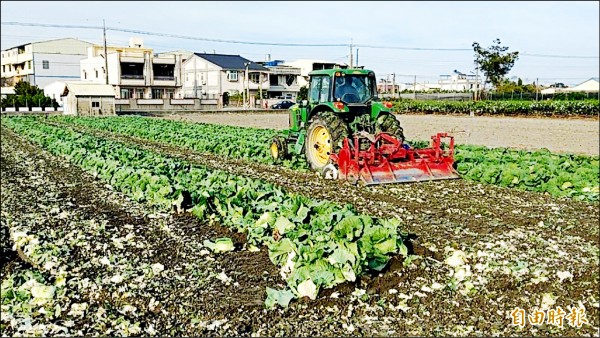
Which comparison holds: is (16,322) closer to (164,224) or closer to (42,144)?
(164,224)

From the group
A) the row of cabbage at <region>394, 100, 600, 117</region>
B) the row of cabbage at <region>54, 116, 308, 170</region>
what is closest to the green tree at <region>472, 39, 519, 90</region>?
the row of cabbage at <region>394, 100, 600, 117</region>

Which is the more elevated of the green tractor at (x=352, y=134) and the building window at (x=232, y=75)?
the building window at (x=232, y=75)

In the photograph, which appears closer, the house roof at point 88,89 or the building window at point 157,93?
the house roof at point 88,89

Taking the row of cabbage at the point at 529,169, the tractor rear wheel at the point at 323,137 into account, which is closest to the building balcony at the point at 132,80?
the row of cabbage at the point at 529,169

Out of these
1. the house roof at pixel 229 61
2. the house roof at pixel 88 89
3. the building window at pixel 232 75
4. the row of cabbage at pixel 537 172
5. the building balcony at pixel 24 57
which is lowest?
the row of cabbage at pixel 537 172

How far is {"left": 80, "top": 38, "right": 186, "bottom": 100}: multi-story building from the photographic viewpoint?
64.7 meters

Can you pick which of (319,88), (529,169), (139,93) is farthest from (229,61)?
(529,169)

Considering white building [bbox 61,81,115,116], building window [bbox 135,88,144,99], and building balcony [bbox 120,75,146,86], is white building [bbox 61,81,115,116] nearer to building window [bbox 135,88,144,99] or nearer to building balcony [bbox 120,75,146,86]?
building balcony [bbox 120,75,146,86]

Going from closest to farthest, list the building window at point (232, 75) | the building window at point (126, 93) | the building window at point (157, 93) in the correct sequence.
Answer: the building window at point (126, 93), the building window at point (157, 93), the building window at point (232, 75)

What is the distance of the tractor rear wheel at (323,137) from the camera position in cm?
1111

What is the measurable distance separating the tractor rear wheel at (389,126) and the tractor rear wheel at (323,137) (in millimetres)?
646

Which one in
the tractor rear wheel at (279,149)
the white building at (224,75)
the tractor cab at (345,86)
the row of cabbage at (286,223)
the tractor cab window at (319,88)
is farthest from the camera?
the white building at (224,75)

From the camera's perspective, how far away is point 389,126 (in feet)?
37.8

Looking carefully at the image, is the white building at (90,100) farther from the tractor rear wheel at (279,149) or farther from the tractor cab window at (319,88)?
the tractor cab window at (319,88)
